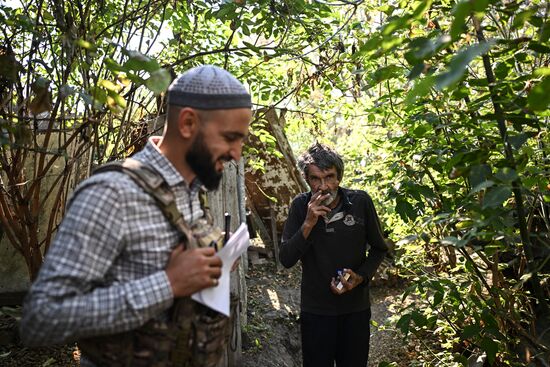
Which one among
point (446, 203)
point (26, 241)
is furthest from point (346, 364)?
point (26, 241)

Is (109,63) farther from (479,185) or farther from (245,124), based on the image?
(479,185)

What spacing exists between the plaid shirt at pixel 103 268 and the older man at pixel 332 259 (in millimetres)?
1923

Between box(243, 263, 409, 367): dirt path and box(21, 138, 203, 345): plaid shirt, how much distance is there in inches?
→ 123

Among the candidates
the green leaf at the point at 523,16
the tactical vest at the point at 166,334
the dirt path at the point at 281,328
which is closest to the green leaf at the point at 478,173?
the green leaf at the point at 523,16

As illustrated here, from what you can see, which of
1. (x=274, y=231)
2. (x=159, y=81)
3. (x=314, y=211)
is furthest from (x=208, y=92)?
(x=274, y=231)

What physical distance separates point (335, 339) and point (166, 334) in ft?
6.95

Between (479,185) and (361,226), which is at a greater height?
(479,185)

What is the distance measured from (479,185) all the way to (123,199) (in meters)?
1.30

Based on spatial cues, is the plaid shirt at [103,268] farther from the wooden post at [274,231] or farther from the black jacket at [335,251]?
the wooden post at [274,231]

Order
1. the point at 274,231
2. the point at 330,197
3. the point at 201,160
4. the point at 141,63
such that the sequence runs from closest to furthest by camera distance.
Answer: the point at 201,160, the point at 141,63, the point at 330,197, the point at 274,231

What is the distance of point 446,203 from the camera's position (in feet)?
11.9

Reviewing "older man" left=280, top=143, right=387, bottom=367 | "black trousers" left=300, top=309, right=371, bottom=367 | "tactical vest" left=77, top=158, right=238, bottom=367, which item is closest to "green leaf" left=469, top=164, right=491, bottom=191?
"tactical vest" left=77, top=158, right=238, bottom=367

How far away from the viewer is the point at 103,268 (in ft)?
5.42

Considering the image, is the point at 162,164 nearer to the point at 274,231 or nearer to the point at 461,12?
the point at 461,12
